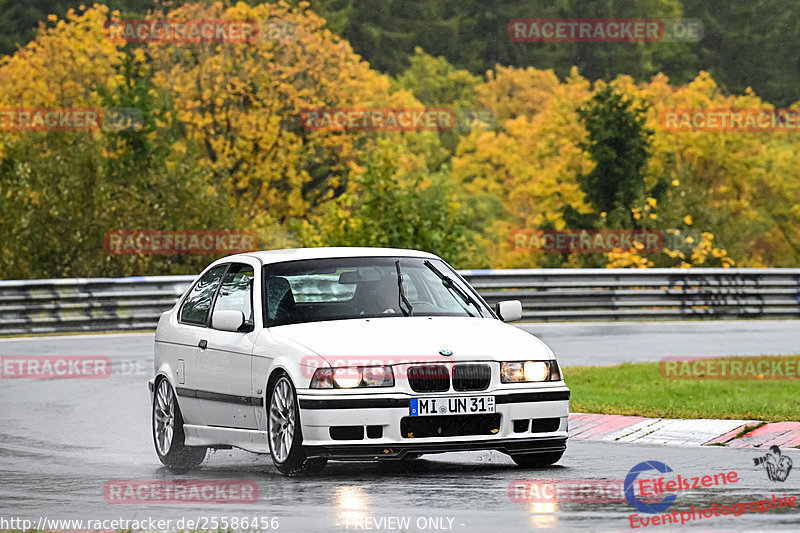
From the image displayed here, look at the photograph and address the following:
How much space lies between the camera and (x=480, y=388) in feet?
32.2

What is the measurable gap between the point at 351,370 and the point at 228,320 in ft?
4.05

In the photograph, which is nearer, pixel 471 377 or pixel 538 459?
pixel 471 377

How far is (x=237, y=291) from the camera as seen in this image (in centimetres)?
1126

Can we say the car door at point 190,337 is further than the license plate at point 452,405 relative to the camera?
Yes

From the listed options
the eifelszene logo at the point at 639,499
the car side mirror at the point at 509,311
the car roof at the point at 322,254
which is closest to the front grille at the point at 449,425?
the eifelszene logo at the point at 639,499

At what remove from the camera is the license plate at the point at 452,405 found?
31.6ft

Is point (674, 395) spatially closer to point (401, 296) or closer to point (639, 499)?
point (401, 296)

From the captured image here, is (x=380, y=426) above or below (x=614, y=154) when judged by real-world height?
above

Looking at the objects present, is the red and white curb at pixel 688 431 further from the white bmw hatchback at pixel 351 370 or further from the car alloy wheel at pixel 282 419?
the car alloy wheel at pixel 282 419

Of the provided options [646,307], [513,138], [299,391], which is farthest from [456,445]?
[513,138]

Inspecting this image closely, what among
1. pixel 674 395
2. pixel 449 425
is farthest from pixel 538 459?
pixel 674 395

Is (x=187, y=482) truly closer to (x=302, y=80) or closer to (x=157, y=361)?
(x=157, y=361)

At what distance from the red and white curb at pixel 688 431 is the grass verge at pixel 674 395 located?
32 centimetres

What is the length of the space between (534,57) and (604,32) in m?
4.68
